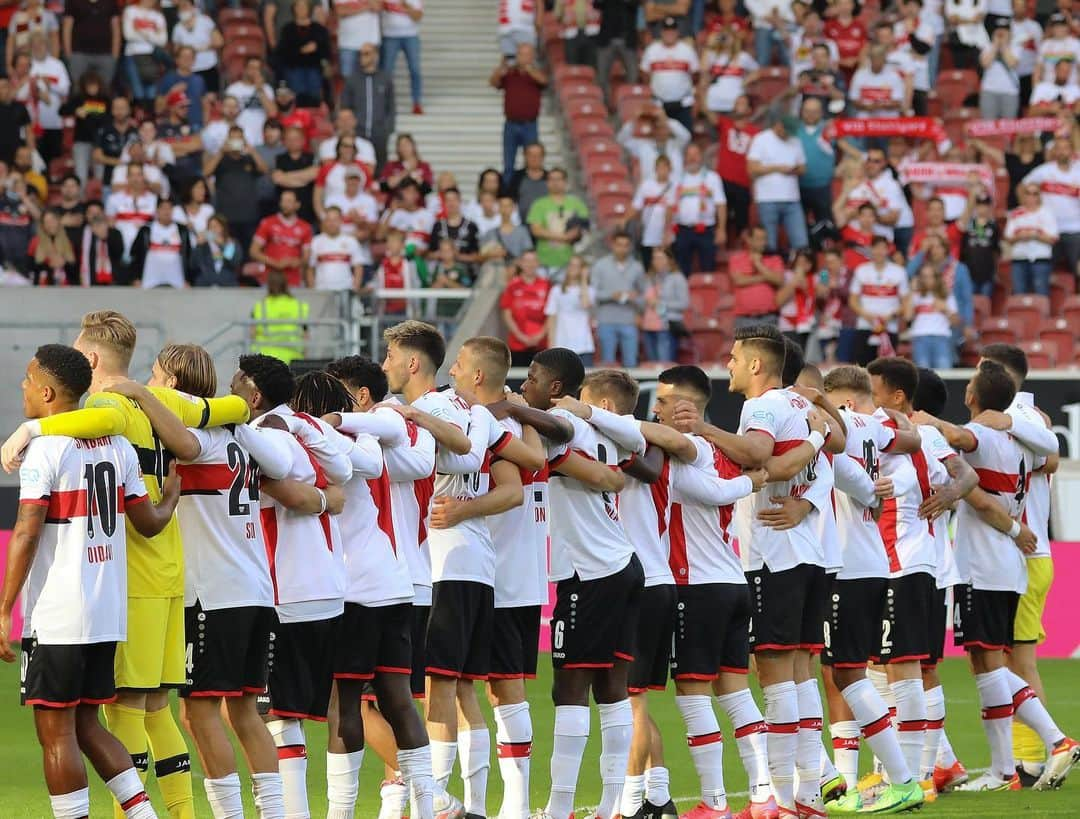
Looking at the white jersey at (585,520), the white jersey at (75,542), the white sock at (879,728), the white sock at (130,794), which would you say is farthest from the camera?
the white sock at (879,728)

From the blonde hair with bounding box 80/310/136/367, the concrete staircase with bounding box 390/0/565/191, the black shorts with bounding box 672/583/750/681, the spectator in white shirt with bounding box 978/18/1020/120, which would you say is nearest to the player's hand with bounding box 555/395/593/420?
the black shorts with bounding box 672/583/750/681

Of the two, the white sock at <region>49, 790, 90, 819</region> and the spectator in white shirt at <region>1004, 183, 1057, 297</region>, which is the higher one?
the spectator in white shirt at <region>1004, 183, 1057, 297</region>

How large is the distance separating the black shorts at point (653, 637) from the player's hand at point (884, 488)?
1.72 meters

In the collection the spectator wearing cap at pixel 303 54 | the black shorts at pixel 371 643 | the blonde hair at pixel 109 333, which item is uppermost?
the spectator wearing cap at pixel 303 54

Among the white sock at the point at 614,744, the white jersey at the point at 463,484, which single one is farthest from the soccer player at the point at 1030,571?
the white jersey at the point at 463,484

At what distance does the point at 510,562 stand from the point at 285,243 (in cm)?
1238

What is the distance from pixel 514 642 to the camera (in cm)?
859

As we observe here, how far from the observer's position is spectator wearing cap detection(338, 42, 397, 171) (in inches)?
900

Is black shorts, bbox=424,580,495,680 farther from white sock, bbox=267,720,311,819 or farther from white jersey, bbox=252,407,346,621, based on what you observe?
white sock, bbox=267,720,311,819

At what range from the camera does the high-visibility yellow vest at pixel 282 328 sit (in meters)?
18.6

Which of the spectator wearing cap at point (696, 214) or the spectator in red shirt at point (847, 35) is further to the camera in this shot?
the spectator in red shirt at point (847, 35)

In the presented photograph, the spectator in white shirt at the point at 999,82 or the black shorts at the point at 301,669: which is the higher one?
the spectator in white shirt at the point at 999,82

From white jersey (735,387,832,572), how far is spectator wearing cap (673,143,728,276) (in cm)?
1224

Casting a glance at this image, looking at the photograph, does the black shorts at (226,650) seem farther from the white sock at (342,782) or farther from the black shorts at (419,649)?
the black shorts at (419,649)
